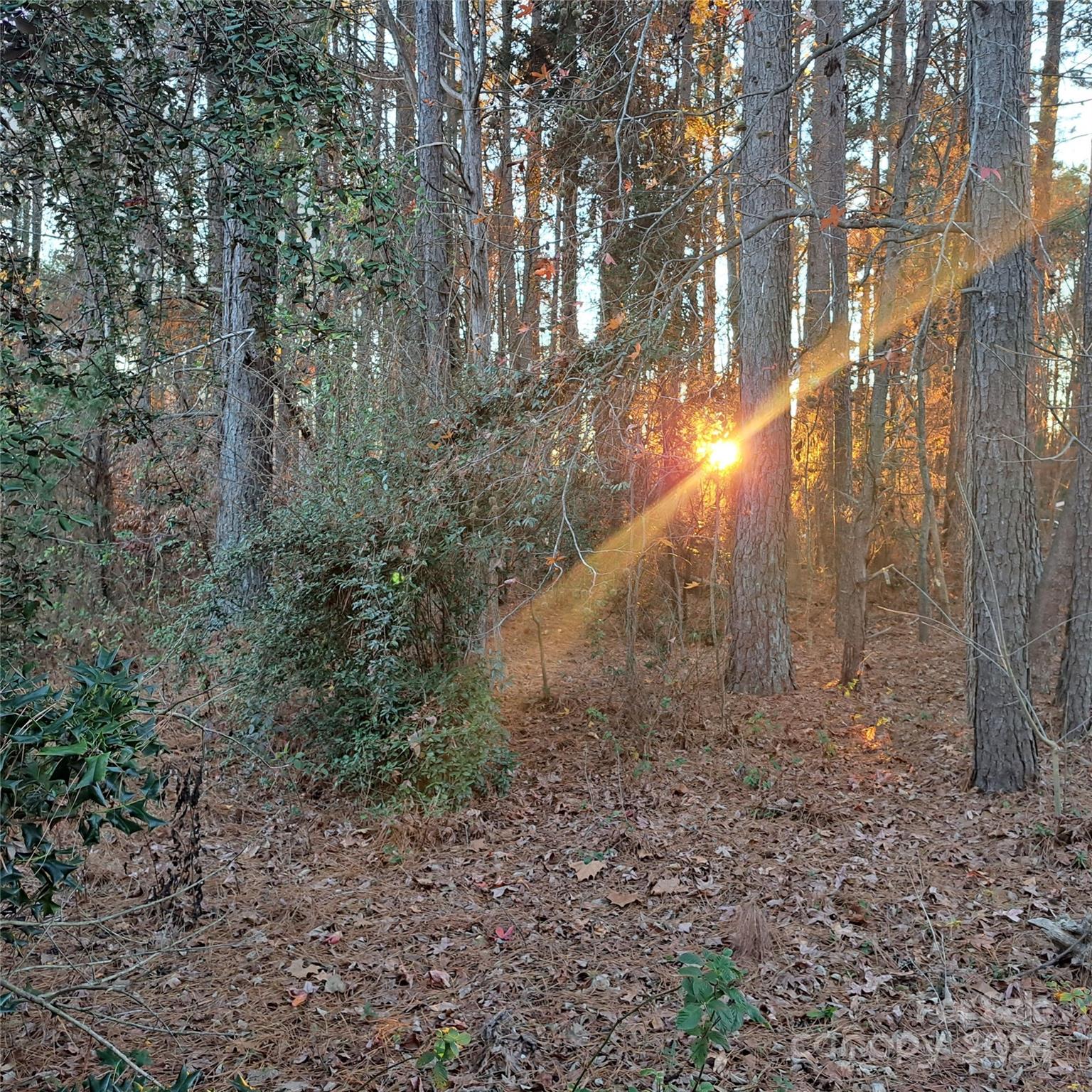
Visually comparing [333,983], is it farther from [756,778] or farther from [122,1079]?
[756,778]

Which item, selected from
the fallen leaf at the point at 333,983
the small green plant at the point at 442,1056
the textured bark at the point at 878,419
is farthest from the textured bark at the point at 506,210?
the small green plant at the point at 442,1056

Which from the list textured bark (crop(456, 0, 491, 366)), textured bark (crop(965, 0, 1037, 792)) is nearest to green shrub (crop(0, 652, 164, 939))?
textured bark (crop(965, 0, 1037, 792))

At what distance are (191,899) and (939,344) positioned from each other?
12.2m

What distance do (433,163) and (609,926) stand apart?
26.8ft

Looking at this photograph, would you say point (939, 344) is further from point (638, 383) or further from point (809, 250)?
point (638, 383)

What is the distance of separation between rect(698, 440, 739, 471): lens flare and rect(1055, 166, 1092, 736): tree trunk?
3153mm

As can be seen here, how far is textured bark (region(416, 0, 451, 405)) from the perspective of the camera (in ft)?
28.7

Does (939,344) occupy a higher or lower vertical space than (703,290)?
lower

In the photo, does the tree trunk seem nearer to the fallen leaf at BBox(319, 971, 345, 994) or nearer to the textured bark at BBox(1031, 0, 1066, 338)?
the textured bark at BBox(1031, 0, 1066, 338)

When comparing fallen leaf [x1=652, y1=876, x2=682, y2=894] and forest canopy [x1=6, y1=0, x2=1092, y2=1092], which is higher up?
forest canopy [x1=6, y1=0, x2=1092, y2=1092]

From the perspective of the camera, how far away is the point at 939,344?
1223 cm

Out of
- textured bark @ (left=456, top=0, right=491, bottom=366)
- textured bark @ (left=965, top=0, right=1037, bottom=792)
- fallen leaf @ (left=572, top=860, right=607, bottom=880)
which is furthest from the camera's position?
textured bark @ (left=456, top=0, right=491, bottom=366)

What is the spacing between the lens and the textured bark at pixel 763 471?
28.1ft

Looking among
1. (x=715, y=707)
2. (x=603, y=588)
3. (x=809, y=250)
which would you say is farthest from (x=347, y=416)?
(x=809, y=250)
